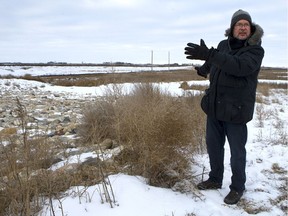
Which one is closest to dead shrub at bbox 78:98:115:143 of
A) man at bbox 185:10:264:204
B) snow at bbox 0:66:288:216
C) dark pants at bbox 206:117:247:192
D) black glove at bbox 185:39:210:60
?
snow at bbox 0:66:288:216

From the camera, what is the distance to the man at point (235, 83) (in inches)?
125

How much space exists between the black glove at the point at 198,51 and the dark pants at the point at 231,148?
80 cm

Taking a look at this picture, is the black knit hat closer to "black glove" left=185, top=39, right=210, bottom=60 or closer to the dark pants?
"black glove" left=185, top=39, right=210, bottom=60

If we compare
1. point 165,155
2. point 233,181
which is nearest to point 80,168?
point 165,155

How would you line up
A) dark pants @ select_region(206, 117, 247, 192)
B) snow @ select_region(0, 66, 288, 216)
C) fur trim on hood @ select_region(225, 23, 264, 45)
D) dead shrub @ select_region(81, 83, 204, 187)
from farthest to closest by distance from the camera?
dead shrub @ select_region(81, 83, 204, 187)
dark pants @ select_region(206, 117, 247, 192)
fur trim on hood @ select_region(225, 23, 264, 45)
snow @ select_region(0, 66, 288, 216)

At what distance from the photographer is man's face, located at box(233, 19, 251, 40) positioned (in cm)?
332

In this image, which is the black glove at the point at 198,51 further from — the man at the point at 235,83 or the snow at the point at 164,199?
the snow at the point at 164,199

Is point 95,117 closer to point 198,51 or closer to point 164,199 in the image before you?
point 164,199

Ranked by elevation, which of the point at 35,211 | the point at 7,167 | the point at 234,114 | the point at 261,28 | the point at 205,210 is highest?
the point at 261,28

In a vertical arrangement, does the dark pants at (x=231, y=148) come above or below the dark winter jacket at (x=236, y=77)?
below

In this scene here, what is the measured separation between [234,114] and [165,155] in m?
0.90

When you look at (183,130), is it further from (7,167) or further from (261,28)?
(7,167)

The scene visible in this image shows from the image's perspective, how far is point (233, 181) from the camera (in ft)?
11.8

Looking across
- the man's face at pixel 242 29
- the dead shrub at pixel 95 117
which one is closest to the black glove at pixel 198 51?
the man's face at pixel 242 29
